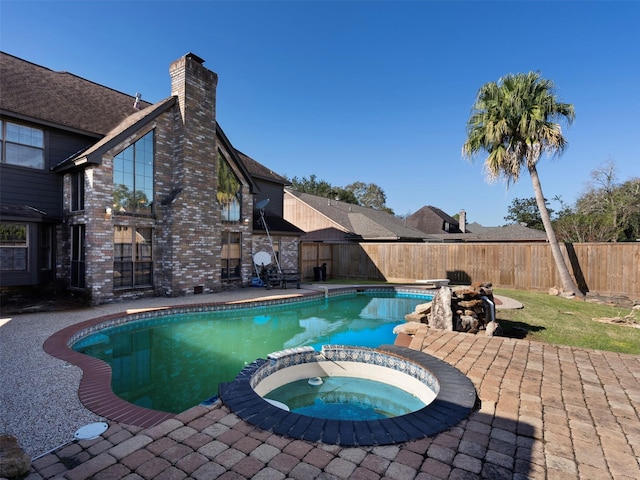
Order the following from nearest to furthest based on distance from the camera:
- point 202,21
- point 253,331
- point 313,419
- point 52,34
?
point 313,419, point 253,331, point 52,34, point 202,21

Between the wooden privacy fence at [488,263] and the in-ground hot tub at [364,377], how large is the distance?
12.7 meters

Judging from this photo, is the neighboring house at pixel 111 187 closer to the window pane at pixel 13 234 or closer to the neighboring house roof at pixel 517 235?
the window pane at pixel 13 234

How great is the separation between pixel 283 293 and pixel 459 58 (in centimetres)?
1297

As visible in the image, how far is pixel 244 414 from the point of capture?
3.27 m

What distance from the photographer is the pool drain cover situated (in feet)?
9.98

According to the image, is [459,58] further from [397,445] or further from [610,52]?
[397,445]

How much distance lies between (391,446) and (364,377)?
260 cm

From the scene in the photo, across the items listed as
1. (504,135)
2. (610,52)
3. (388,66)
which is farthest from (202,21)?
(610,52)

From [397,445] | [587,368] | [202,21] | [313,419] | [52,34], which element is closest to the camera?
[397,445]

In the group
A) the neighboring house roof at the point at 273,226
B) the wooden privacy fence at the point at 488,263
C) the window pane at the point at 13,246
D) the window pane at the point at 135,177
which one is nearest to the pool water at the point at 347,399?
the window pane at the point at 135,177

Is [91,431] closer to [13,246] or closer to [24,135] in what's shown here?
[13,246]

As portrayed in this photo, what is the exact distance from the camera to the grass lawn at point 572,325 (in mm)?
6492

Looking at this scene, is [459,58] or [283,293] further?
[459,58]

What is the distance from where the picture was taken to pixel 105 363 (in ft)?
17.4
